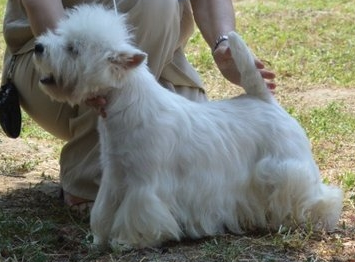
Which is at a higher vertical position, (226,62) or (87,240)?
(226,62)

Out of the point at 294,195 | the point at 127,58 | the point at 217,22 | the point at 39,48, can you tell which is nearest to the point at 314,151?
the point at 217,22

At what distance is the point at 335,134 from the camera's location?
15.2 ft

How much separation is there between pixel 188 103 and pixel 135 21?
0.52 metres

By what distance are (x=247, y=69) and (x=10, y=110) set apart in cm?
116

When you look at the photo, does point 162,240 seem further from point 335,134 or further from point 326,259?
point 335,134

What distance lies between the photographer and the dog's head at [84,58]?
276 cm

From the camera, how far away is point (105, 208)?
2.96 meters

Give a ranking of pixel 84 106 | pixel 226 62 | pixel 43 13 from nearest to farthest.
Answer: pixel 43 13, pixel 226 62, pixel 84 106

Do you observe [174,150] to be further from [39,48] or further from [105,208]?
[39,48]

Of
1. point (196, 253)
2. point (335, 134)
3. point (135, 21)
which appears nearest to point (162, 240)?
point (196, 253)

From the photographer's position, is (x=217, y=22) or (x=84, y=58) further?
(x=217, y=22)

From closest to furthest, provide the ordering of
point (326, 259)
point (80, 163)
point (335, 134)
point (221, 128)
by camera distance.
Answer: point (326, 259) < point (221, 128) < point (80, 163) < point (335, 134)

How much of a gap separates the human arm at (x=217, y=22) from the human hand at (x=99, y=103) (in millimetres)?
688

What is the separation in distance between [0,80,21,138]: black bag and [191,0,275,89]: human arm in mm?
911
